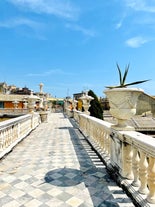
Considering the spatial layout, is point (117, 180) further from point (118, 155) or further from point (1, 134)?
point (1, 134)

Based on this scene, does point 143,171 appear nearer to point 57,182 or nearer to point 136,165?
point 136,165

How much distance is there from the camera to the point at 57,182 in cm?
321

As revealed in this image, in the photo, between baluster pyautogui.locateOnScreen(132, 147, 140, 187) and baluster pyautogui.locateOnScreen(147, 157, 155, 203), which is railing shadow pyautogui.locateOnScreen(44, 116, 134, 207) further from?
baluster pyautogui.locateOnScreen(147, 157, 155, 203)

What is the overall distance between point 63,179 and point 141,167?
5.11 ft

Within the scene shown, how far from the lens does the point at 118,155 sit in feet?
10.6

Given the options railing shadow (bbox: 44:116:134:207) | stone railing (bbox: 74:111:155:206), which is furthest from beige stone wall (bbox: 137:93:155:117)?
railing shadow (bbox: 44:116:134:207)

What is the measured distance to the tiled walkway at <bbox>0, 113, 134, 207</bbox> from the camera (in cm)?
257

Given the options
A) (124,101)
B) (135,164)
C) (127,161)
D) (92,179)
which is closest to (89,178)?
(92,179)

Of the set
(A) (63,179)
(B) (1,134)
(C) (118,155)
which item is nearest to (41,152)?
(B) (1,134)

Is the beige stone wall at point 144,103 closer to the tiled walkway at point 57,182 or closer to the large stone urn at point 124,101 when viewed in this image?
the large stone urn at point 124,101

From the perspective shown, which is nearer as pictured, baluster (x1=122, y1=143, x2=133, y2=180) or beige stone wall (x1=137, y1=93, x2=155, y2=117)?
baluster (x1=122, y1=143, x2=133, y2=180)

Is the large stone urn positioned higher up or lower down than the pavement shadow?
higher up

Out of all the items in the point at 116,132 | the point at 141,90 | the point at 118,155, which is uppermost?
the point at 141,90

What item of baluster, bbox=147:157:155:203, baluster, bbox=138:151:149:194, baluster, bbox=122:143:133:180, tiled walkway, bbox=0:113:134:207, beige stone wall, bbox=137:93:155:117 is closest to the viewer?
baluster, bbox=147:157:155:203
